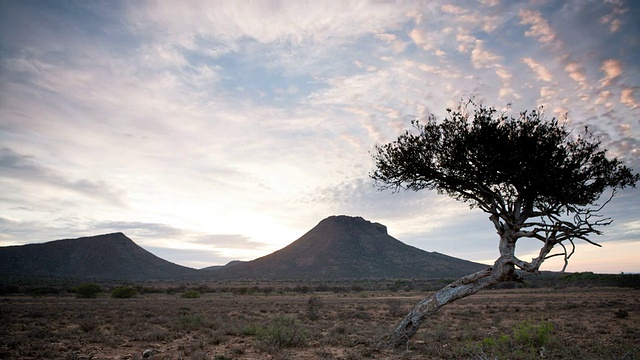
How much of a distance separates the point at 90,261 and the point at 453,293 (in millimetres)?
137376

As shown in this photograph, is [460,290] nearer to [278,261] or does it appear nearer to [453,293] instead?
[453,293]

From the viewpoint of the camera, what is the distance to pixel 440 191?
42.6 feet

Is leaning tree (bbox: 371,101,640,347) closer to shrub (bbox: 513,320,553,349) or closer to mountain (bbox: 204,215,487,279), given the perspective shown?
shrub (bbox: 513,320,553,349)

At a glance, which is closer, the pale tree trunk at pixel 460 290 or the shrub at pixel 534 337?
the pale tree trunk at pixel 460 290

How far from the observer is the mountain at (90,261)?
10919 centimetres

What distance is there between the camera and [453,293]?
11.0 metres

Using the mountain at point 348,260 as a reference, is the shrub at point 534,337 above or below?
below

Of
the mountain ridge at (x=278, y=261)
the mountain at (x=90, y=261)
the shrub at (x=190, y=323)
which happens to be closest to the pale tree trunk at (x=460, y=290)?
the shrub at (x=190, y=323)

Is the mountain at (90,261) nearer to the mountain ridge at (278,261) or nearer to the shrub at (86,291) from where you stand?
the mountain ridge at (278,261)

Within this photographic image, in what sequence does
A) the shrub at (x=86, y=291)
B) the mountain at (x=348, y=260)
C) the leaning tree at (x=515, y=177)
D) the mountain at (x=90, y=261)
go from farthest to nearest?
the mountain at (x=90, y=261) < the mountain at (x=348, y=260) < the shrub at (x=86, y=291) < the leaning tree at (x=515, y=177)

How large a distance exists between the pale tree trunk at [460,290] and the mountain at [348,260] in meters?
95.1

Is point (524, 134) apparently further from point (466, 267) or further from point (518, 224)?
point (466, 267)

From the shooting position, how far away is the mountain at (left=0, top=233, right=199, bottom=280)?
109188 mm

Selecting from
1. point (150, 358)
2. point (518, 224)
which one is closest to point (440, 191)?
point (518, 224)
